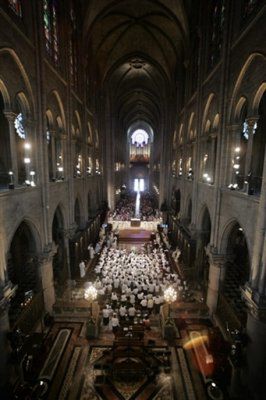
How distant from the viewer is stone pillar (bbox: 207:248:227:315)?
1179 centimetres

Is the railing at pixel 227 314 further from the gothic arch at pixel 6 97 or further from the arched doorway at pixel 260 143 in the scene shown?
the gothic arch at pixel 6 97

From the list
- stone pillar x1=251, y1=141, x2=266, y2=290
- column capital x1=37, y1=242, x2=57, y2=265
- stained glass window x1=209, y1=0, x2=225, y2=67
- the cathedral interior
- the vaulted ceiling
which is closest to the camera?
stone pillar x1=251, y1=141, x2=266, y2=290

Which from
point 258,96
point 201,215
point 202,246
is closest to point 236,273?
point 202,246

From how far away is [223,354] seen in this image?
356 inches

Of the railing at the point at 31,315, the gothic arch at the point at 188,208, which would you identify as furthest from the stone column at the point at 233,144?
the railing at the point at 31,315

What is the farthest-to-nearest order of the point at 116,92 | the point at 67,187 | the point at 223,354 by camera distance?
the point at 116,92 → the point at 67,187 → the point at 223,354

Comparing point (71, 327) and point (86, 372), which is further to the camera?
point (71, 327)

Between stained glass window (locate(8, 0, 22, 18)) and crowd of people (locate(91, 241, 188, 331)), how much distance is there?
1340cm

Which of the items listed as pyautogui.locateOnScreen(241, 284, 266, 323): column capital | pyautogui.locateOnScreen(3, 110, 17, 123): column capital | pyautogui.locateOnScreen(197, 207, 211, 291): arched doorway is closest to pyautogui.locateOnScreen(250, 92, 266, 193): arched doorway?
pyautogui.locateOnScreen(197, 207, 211, 291): arched doorway

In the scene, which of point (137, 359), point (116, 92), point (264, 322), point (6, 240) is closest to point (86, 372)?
point (137, 359)

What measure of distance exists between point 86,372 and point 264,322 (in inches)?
256

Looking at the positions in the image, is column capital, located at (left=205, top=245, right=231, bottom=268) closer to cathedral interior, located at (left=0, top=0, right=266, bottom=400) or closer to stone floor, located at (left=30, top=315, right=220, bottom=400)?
cathedral interior, located at (left=0, top=0, right=266, bottom=400)

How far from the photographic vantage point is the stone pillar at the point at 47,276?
455 inches

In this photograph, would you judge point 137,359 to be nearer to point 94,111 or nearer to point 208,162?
point 208,162
